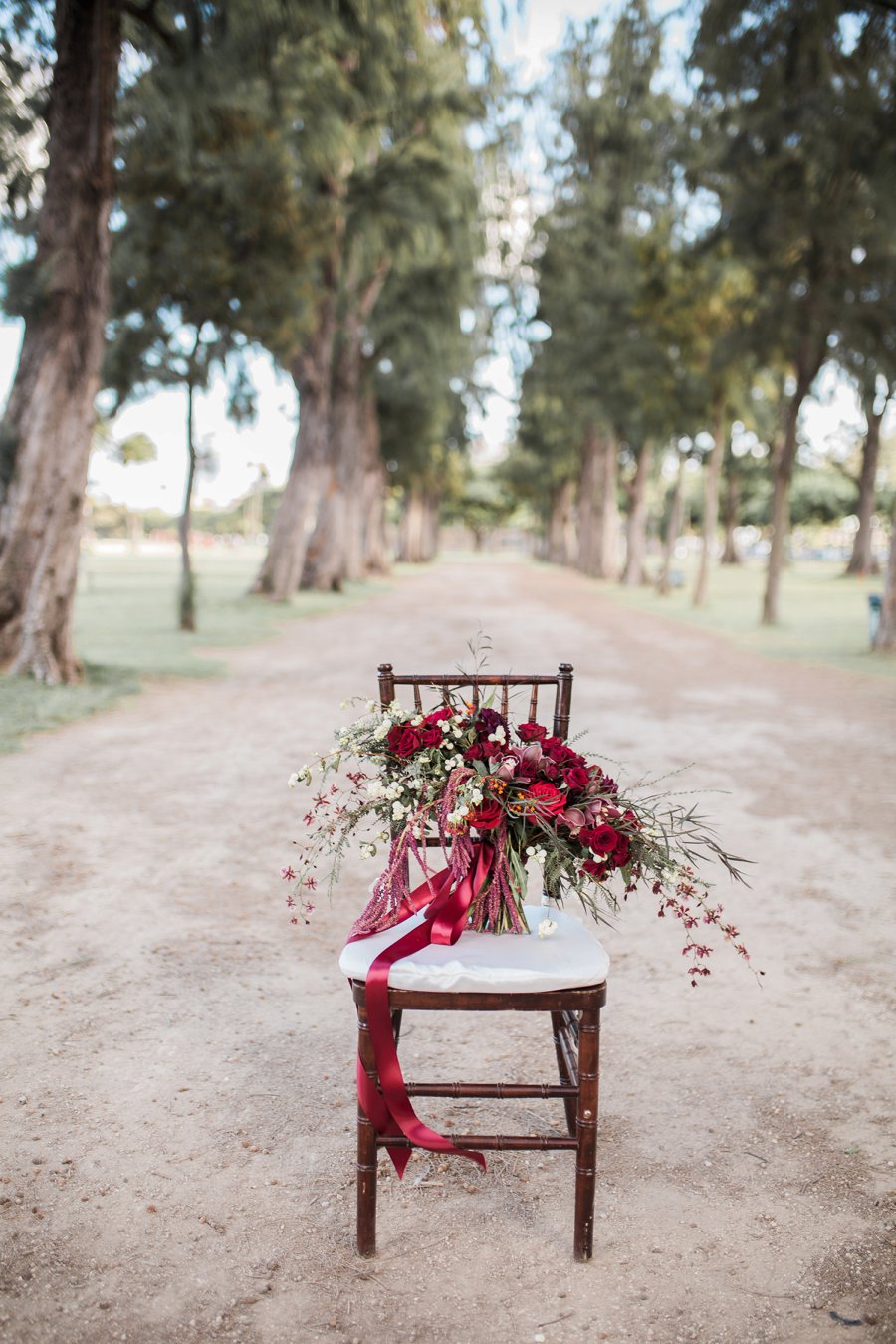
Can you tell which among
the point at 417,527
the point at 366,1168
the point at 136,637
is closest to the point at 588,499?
the point at 417,527

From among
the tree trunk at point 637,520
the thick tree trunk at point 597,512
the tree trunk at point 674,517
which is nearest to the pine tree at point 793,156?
the tree trunk at point 674,517

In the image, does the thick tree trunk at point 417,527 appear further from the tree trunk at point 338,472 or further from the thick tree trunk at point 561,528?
the tree trunk at point 338,472

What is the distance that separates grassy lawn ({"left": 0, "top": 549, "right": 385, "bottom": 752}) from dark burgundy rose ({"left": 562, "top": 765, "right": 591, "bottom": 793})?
6.36 meters

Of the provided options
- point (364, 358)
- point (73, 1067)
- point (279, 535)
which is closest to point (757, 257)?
point (279, 535)

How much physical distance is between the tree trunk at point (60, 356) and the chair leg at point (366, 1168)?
29.3ft

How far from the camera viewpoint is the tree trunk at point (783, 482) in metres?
18.0

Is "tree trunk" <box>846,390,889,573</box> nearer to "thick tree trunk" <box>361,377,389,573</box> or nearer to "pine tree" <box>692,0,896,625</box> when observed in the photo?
"pine tree" <box>692,0,896,625</box>

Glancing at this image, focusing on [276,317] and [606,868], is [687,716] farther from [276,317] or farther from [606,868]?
[276,317]

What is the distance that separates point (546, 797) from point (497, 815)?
0.44 ft

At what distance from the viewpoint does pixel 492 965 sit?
245 centimetres

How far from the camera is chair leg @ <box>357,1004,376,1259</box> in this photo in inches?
95.0

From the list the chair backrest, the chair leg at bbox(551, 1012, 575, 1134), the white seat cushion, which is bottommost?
the chair leg at bbox(551, 1012, 575, 1134)

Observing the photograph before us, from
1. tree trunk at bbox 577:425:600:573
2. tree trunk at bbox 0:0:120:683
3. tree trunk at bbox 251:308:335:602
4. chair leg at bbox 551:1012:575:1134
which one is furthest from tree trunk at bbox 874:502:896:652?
tree trunk at bbox 577:425:600:573

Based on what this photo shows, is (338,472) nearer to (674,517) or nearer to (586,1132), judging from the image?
(674,517)
